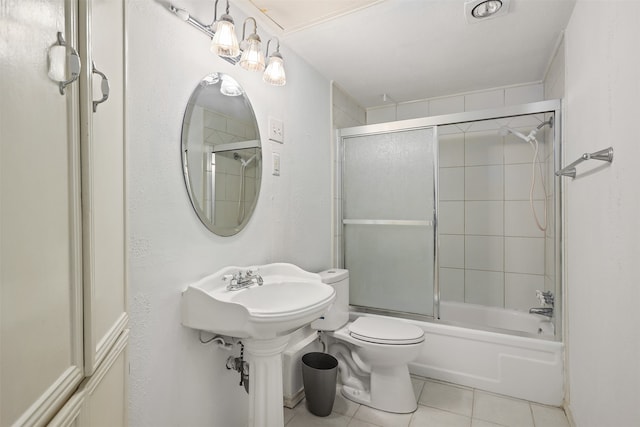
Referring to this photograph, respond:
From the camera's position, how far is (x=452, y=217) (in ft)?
9.56

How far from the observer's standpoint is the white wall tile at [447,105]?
109 inches

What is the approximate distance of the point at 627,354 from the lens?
95 centimetres

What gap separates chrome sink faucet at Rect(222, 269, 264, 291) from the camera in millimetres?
1449

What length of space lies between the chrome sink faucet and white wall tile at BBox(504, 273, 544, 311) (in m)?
2.18

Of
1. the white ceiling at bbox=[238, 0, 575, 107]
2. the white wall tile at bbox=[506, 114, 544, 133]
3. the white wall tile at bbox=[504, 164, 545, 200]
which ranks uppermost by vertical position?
the white ceiling at bbox=[238, 0, 575, 107]

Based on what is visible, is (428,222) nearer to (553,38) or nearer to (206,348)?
(553,38)

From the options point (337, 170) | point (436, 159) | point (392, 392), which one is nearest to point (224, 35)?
point (337, 170)

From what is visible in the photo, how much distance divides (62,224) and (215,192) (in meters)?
0.90

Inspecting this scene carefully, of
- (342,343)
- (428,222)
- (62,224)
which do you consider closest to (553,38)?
(428,222)

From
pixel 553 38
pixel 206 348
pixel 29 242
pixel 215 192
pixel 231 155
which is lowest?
pixel 206 348

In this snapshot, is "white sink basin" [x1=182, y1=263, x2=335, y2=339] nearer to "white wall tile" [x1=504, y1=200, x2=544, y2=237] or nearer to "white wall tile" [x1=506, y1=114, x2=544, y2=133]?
"white wall tile" [x1=504, y1=200, x2=544, y2=237]

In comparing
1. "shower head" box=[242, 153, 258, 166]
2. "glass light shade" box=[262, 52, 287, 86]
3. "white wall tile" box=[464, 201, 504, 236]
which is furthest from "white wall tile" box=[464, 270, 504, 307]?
"glass light shade" box=[262, 52, 287, 86]

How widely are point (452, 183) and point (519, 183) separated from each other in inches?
20.3

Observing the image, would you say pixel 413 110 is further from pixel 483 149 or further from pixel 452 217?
pixel 452 217
